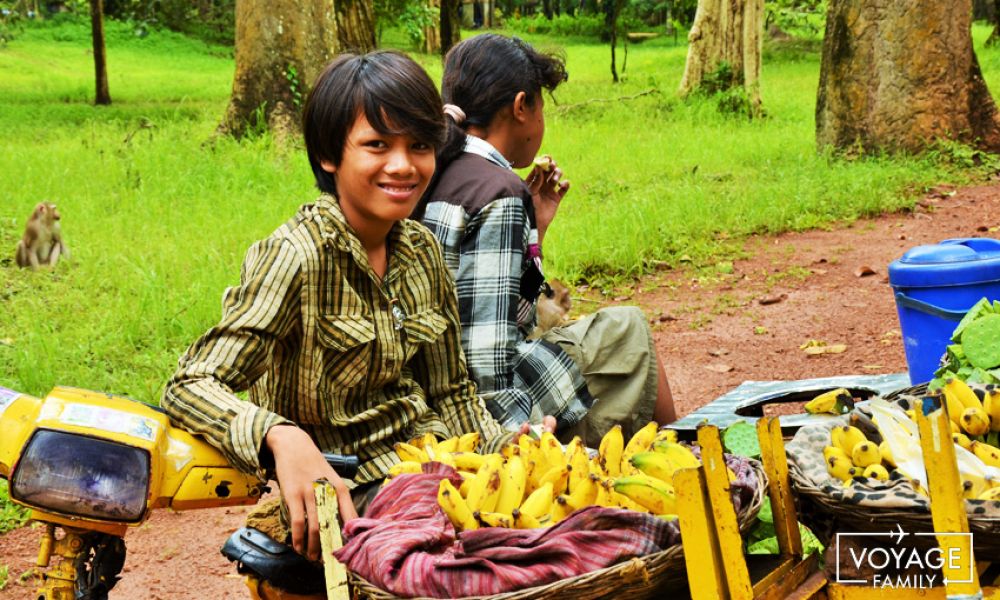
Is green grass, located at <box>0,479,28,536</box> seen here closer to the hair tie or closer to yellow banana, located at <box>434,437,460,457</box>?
the hair tie

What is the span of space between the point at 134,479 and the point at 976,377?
200 centimetres

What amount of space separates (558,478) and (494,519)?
0.72ft

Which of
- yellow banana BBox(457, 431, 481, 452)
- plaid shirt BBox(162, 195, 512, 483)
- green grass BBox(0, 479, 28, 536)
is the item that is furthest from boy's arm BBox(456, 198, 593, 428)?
green grass BBox(0, 479, 28, 536)

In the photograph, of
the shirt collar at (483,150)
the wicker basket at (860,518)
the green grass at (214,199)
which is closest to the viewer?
the wicker basket at (860,518)

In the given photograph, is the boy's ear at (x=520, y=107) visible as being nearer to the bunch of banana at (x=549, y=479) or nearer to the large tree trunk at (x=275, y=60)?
the bunch of banana at (x=549, y=479)

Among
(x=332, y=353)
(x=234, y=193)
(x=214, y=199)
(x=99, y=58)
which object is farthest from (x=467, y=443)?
(x=99, y=58)

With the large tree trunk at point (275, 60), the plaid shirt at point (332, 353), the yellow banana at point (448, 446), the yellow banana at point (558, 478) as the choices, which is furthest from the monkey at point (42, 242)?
the yellow banana at point (558, 478)

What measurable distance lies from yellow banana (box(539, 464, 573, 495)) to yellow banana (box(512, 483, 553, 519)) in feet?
0.14

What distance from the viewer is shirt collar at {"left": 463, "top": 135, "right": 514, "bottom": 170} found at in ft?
11.4

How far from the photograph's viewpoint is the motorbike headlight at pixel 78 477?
2043mm

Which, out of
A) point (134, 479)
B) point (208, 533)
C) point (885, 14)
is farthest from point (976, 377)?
point (885, 14)

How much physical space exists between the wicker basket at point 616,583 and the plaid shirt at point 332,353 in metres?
0.42

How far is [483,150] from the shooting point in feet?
11.4

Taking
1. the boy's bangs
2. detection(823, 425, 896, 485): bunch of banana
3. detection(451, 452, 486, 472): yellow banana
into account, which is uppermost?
the boy's bangs
